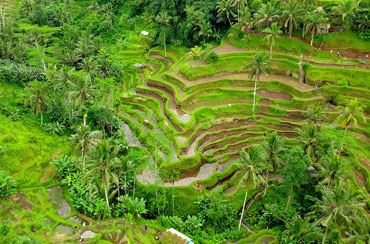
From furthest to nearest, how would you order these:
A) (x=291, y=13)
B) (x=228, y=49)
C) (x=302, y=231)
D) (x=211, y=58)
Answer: (x=228, y=49) < (x=211, y=58) < (x=291, y=13) < (x=302, y=231)

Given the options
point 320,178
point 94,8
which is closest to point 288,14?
point 320,178

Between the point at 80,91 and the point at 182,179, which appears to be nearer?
the point at 182,179

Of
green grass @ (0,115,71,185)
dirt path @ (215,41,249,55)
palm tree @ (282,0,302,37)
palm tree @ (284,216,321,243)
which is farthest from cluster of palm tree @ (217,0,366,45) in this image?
green grass @ (0,115,71,185)

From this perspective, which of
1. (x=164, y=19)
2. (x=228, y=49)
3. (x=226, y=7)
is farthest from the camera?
(x=164, y=19)

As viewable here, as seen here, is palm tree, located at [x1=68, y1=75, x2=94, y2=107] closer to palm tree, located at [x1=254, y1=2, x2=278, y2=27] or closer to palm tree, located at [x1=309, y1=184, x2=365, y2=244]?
palm tree, located at [x1=309, y1=184, x2=365, y2=244]

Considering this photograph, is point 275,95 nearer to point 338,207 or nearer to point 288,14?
point 288,14

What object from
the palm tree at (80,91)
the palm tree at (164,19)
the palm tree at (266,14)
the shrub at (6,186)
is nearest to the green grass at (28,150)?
the shrub at (6,186)
